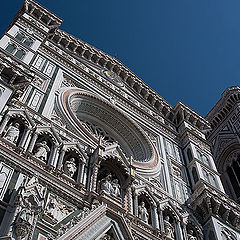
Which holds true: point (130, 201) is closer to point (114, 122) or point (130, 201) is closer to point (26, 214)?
point (26, 214)

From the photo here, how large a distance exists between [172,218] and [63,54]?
7213 millimetres

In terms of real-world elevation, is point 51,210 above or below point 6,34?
below

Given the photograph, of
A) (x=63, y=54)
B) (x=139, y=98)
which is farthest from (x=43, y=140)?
(x=139, y=98)

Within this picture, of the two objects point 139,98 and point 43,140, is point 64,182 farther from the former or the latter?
point 139,98

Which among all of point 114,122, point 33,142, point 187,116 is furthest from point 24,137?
point 187,116

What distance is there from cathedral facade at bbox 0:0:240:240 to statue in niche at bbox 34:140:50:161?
2 centimetres

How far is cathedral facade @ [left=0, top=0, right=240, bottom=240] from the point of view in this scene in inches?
292

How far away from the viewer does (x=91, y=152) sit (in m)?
9.95

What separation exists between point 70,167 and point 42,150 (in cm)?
76

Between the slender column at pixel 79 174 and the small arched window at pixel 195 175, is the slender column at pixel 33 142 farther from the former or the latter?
the small arched window at pixel 195 175

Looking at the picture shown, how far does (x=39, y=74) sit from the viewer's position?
11.5m

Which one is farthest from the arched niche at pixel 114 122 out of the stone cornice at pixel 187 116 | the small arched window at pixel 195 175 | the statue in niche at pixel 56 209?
the statue in niche at pixel 56 209

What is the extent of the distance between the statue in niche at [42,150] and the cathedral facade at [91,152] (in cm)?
2

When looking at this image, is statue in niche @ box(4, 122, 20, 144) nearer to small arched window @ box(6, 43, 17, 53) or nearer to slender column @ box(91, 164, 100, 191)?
slender column @ box(91, 164, 100, 191)
